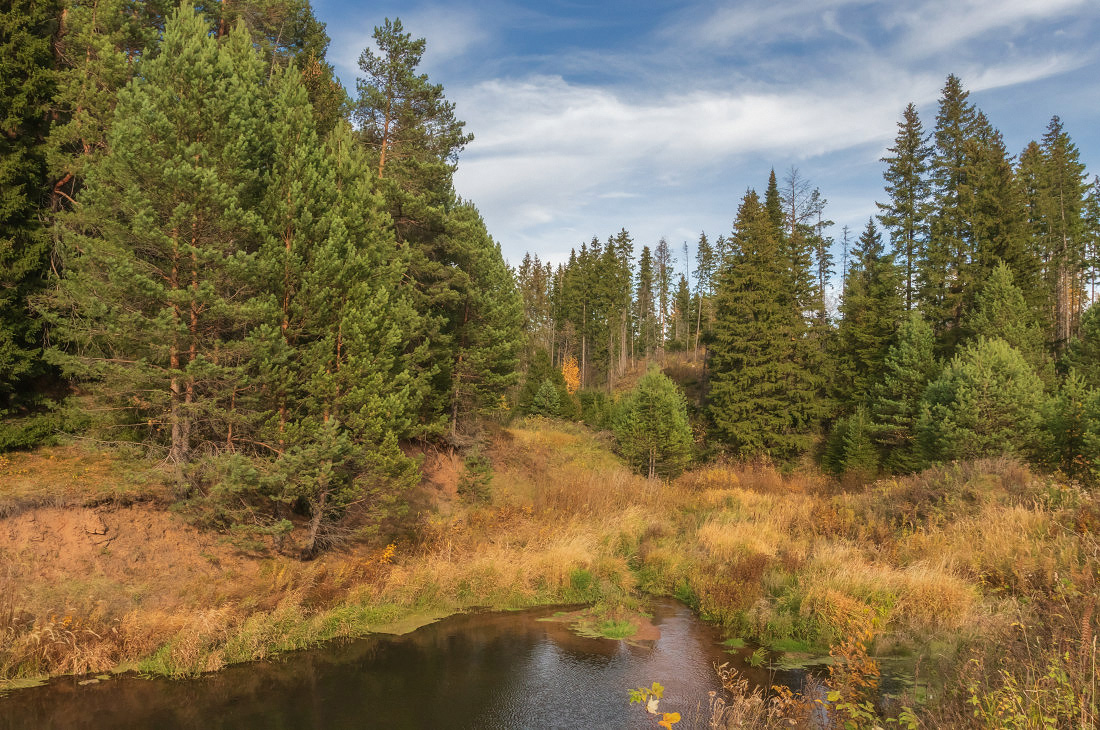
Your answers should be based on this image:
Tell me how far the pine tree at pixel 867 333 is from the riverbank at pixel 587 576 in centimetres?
1847

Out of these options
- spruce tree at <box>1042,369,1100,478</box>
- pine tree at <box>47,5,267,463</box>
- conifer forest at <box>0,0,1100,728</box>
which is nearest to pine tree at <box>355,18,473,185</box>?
conifer forest at <box>0,0,1100,728</box>

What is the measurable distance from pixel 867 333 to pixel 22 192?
132 feet

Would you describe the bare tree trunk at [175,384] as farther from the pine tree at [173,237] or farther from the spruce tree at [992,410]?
the spruce tree at [992,410]

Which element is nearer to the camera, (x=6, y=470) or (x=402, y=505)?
(x=6, y=470)

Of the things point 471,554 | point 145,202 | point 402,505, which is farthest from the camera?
point 471,554

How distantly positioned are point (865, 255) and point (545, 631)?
49.6 m

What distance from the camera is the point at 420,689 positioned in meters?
9.84

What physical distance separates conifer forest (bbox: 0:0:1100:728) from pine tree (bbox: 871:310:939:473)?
22cm

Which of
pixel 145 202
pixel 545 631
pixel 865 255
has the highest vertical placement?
pixel 865 255

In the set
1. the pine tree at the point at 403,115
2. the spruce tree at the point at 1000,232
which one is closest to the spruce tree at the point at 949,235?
the spruce tree at the point at 1000,232

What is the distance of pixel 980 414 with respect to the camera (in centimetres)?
2203

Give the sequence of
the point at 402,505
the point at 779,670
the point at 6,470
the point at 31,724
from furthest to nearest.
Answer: the point at 402,505, the point at 6,470, the point at 779,670, the point at 31,724

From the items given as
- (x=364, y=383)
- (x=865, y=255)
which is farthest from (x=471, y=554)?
(x=865, y=255)

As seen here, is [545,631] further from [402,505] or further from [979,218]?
[979,218]
